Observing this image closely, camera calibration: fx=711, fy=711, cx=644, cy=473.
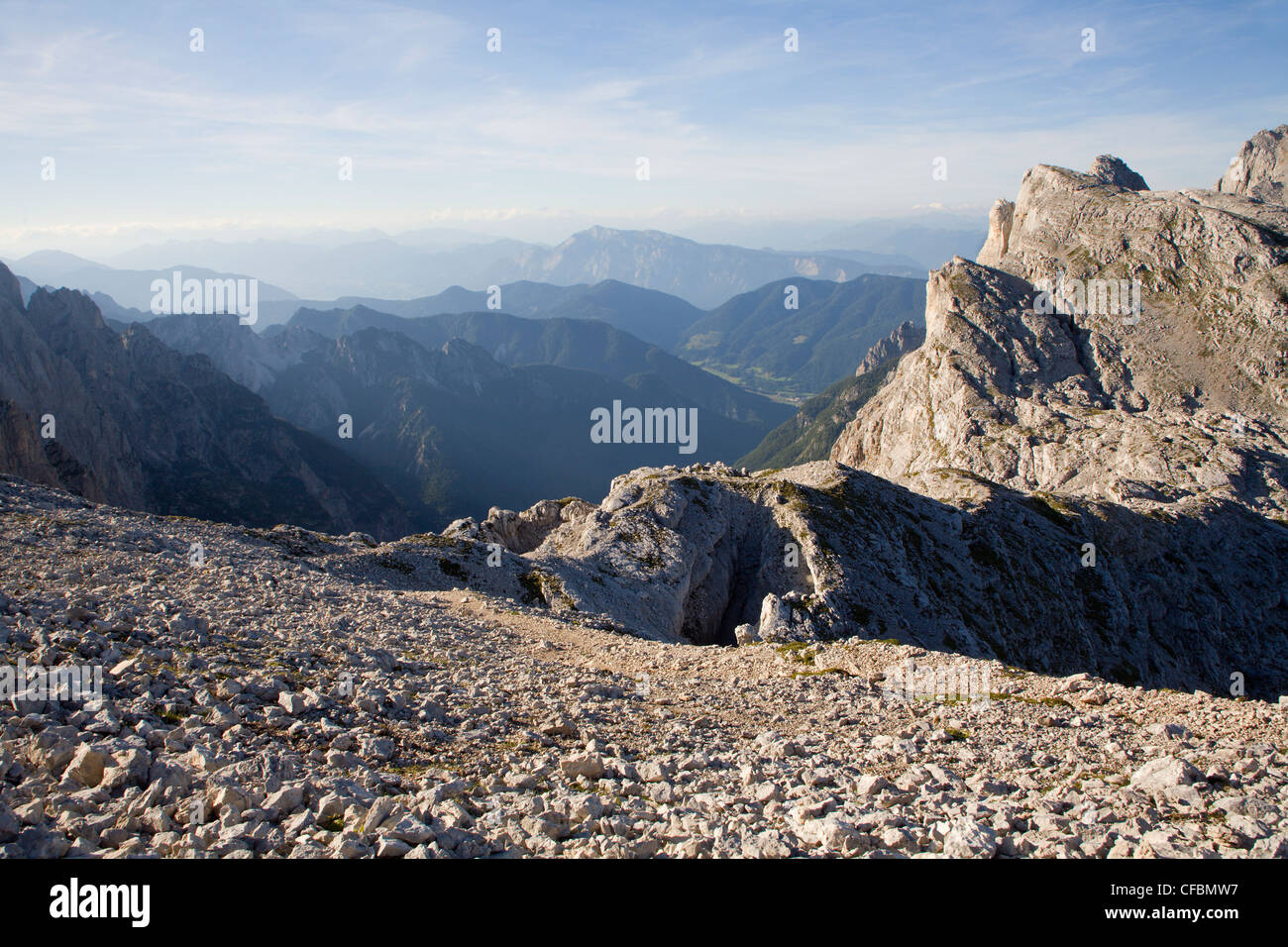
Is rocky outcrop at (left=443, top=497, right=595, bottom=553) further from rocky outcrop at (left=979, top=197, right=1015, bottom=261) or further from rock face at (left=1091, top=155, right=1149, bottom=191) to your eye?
rock face at (left=1091, top=155, right=1149, bottom=191)

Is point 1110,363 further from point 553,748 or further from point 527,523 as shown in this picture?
point 553,748

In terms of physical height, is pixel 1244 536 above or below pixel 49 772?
below

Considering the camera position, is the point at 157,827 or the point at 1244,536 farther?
the point at 1244,536

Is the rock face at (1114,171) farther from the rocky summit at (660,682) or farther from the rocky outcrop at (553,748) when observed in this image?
the rocky outcrop at (553,748)

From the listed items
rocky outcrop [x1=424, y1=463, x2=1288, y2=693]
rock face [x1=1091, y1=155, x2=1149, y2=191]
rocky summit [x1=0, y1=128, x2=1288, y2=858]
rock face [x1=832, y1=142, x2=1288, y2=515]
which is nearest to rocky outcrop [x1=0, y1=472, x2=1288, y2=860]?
rocky summit [x1=0, y1=128, x2=1288, y2=858]

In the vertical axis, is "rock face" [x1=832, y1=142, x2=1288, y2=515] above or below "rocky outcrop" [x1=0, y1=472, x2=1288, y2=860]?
above

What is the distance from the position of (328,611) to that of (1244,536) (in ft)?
377

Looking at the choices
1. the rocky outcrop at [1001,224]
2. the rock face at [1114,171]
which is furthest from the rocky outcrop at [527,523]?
the rock face at [1114,171]
